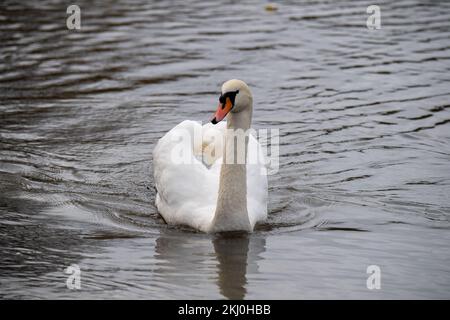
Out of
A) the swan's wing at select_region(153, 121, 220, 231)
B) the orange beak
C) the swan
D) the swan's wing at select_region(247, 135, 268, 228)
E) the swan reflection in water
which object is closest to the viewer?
the swan reflection in water

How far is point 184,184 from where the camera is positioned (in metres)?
9.52

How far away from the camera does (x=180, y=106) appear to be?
45.4ft

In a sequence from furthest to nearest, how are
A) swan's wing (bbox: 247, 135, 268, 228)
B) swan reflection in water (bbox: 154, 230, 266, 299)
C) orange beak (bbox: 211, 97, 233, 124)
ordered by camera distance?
swan's wing (bbox: 247, 135, 268, 228)
orange beak (bbox: 211, 97, 233, 124)
swan reflection in water (bbox: 154, 230, 266, 299)

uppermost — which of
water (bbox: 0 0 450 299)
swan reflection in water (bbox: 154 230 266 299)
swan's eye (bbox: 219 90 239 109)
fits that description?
swan's eye (bbox: 219 90 239 109)

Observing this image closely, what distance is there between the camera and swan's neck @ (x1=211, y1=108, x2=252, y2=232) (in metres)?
9.01

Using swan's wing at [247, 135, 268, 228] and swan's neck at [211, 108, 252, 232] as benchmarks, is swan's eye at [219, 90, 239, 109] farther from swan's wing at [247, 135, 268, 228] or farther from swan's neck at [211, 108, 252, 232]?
swan's wing at [247, 135, 268, 228]

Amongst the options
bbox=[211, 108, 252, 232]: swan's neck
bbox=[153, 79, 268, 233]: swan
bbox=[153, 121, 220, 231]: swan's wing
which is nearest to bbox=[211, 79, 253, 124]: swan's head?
bbox=[153, 79, 268, 233]: swan

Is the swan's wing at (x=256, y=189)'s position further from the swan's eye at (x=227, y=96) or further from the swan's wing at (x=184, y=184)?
the swan's eye at (x=227, y=96)

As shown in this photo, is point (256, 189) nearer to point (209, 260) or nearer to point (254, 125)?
point (209, 260)

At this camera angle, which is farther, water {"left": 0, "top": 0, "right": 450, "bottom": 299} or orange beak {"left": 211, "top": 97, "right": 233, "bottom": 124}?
orange beak {"left": 211, "top": 97, "right": 233, "bottom": 124}

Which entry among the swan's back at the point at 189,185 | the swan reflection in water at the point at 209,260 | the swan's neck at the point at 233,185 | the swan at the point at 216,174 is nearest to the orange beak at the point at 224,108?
the swan at the point at 216,174
